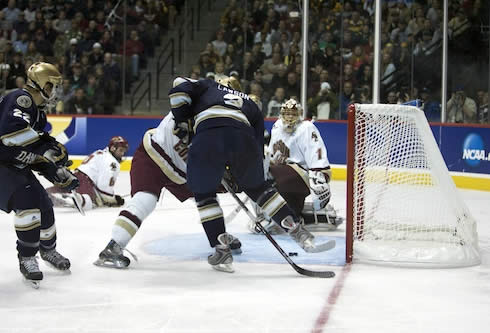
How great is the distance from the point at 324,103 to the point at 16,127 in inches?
228

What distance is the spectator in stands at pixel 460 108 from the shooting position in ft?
27.1

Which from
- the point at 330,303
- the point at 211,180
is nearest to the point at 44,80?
the point at 211,180

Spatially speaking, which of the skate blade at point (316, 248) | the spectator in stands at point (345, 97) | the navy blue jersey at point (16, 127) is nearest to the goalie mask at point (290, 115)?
the skate blade at point (316, 248)

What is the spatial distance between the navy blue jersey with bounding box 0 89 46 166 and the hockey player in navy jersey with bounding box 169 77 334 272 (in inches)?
27.8

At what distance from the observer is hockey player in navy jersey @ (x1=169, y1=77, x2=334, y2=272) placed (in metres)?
4.07

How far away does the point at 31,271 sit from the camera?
12.4 feet

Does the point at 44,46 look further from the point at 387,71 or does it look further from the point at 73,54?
the point at 387,71

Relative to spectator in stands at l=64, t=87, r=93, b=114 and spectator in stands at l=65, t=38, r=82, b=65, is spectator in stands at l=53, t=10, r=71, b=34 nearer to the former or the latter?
spectator in stands at l=65, t=38, r=82, b=65

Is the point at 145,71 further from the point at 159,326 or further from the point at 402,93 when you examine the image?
the point at 159,326

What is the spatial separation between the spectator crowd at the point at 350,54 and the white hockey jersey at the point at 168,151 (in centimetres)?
452

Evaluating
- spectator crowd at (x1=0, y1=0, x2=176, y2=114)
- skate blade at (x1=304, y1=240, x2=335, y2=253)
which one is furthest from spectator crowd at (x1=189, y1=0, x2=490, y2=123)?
skate blade at (x1=304, y1=240, x2=335, y2=253)

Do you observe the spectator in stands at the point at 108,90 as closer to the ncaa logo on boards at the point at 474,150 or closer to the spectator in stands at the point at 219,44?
the spectator in stands at the point at 219,44

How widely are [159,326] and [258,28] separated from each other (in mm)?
7003

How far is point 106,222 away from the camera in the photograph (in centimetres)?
590
